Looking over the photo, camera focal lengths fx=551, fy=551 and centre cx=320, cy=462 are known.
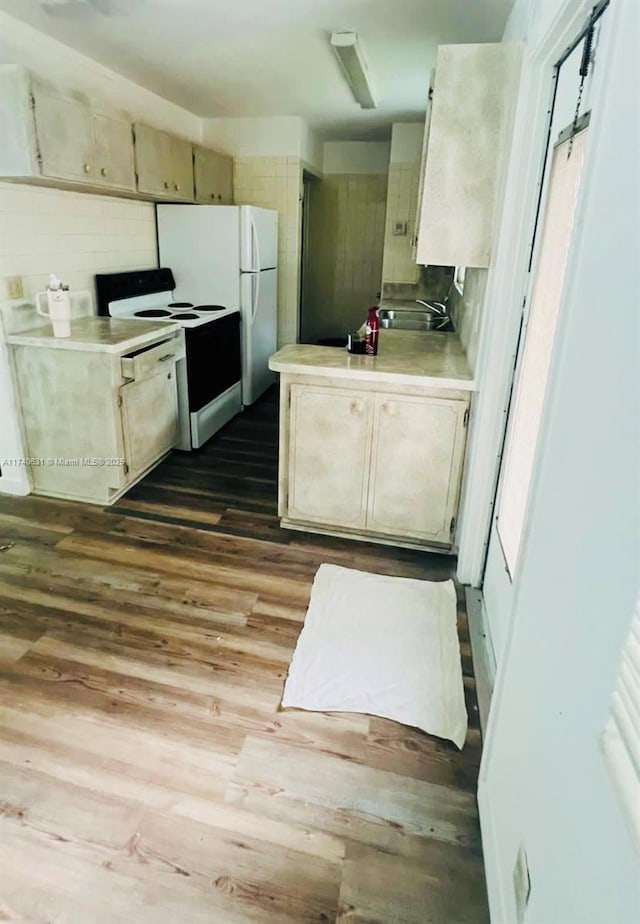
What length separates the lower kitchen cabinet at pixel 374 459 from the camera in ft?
8.26

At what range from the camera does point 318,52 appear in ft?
10.0

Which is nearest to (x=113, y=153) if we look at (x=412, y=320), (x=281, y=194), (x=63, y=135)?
(x=63, y=135)

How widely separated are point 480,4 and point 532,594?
8.64ft

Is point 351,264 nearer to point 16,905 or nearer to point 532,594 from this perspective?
point 532,594

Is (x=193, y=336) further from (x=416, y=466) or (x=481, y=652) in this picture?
(x=481, y=652)

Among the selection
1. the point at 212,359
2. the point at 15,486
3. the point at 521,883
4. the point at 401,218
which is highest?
the point at 401,218

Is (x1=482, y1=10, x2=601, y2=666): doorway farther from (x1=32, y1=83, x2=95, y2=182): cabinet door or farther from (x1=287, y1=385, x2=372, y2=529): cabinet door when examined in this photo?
(x1=32, y1=83, x2=95, y2=182): cabinet door

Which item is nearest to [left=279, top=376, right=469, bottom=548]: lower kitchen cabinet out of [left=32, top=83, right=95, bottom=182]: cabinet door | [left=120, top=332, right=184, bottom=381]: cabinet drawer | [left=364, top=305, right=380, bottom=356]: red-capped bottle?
[left=364, top=305, right=380, bottom=356]: red-capped bottle

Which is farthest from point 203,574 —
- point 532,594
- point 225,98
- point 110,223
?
point 225,98

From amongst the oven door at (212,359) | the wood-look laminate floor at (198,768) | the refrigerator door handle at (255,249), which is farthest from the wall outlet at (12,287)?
the refrigerator door handle at (255,249)

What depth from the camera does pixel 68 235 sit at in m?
3.24

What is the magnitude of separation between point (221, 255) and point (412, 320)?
5.05 ft

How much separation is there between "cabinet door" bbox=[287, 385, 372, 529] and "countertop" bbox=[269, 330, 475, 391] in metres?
0.11

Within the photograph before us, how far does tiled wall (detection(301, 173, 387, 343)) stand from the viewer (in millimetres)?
6066
